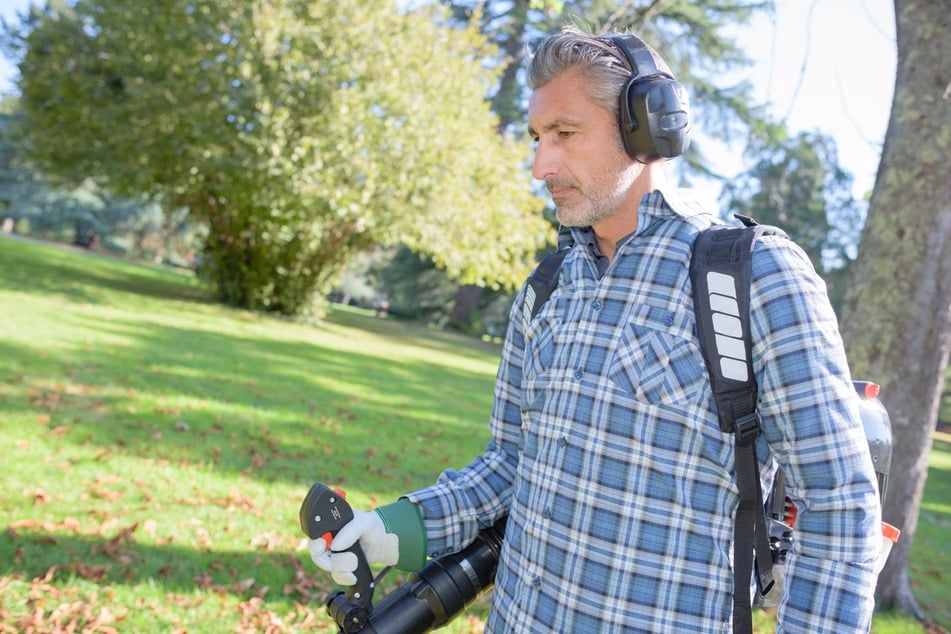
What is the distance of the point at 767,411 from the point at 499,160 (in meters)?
15.5

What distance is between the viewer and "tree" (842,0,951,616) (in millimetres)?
4191

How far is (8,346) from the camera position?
7996 millimetres

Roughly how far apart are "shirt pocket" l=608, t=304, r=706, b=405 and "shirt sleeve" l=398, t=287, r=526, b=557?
413mm

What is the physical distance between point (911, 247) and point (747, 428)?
3473mm

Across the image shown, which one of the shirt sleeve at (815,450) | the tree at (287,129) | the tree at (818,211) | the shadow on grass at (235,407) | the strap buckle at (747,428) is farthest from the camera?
the tree at (818,211)

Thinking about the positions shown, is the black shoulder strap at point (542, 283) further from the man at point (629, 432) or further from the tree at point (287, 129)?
the tree at point (287, 129)

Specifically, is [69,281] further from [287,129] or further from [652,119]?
[652,119]

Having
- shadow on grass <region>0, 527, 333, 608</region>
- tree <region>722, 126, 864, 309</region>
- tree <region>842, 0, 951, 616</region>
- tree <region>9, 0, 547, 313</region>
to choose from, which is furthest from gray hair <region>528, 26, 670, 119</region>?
tree <region>722, 126, 864, 309</region>

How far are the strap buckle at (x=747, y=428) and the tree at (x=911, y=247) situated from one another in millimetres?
3439

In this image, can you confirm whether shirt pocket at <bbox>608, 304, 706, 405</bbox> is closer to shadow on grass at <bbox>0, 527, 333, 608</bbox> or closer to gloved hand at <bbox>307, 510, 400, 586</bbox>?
gloved hand at <bbox>307, 510, 400, 586</bbox>

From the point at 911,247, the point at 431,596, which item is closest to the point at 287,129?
the point at 911,247

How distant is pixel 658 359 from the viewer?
1.59 meters

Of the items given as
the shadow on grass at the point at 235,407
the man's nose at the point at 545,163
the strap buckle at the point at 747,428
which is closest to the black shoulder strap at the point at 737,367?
the strap buckle at the point at 747,428

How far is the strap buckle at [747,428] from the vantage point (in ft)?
4.83
